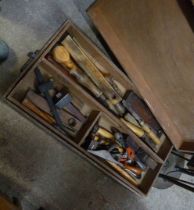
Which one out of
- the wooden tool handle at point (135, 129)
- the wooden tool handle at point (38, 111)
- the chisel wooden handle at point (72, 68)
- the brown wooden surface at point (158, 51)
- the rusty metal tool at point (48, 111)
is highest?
the brown wooden surface at point (158, 51)

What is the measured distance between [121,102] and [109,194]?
399 mm

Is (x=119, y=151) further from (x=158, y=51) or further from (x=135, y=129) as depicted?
(x=158, y=51)

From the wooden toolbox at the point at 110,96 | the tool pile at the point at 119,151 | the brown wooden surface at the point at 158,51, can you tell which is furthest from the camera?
the tool pile at the point at 119,151

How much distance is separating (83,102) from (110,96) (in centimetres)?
11

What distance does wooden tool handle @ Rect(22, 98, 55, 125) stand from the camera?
1.18 m

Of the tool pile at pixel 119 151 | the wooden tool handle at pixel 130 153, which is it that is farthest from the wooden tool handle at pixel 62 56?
the wooden tool handle at pixel 130 153

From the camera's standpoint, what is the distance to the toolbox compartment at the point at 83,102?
1.14m

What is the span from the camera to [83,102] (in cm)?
130

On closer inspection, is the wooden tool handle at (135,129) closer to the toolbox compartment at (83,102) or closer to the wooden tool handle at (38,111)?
the toolbox compartment at (83,102)

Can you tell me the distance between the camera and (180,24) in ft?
3.31

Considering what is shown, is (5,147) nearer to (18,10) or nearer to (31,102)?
(31,102)

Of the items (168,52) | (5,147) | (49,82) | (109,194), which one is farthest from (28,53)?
(109,194)

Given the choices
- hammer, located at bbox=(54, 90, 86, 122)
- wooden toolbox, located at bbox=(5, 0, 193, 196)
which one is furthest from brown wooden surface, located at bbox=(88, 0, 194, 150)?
hammer, located at bbox=(54, 90, 86, 122)

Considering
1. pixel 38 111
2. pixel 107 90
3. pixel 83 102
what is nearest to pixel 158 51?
pixel 107 90
